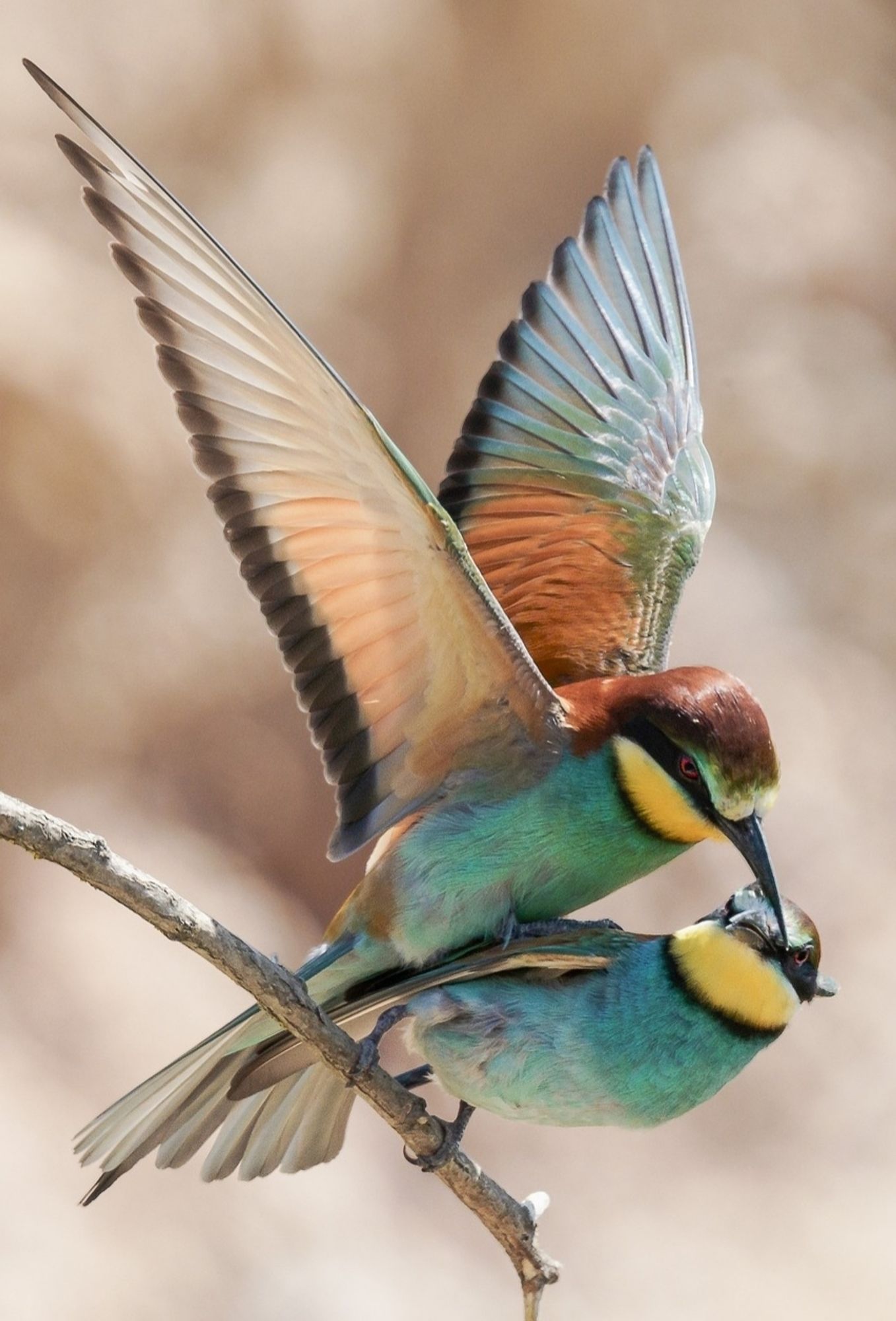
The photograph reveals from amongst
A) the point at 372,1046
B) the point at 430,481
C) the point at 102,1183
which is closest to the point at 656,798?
the point at 372,1046

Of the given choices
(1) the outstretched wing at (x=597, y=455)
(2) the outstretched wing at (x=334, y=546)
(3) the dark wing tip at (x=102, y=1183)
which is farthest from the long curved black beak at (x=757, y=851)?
(3) the dark wing tip at (x=102, y=1183)

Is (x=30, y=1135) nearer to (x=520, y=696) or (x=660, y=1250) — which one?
(x=660, y=1250)

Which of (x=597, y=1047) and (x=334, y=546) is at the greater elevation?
(x=334, y=546)

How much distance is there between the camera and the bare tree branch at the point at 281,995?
158 cm

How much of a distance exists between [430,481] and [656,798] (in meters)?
2.84

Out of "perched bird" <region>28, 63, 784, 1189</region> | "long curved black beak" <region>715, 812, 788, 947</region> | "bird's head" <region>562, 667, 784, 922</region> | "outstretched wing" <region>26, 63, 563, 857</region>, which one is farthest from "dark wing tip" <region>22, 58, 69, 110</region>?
"long curved black beak" <region>715, 812, 788, 947</region>

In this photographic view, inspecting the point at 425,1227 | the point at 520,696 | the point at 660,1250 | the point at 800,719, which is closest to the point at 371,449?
the point at 520,696

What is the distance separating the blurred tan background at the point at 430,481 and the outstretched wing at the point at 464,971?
173 cm

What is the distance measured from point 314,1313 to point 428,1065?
5.96 ft

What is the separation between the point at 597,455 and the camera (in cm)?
274

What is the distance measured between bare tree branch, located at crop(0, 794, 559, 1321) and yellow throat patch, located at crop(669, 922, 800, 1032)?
1.09ft

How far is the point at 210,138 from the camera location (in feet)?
15.6

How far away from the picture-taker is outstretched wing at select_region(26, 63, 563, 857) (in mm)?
1885

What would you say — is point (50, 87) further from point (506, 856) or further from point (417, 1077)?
point (417, 1077)
